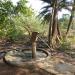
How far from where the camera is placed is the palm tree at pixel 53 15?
51.8ft

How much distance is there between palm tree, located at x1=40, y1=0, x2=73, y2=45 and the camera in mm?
15792

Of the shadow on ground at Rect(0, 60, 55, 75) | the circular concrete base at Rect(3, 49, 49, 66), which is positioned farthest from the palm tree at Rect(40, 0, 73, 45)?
the shadow on ground at Rect(0, 60, 55, 75)

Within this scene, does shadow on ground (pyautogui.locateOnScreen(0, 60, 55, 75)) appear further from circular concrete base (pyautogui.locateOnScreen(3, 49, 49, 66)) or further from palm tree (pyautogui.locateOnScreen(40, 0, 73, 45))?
palm tree (pyautogui.locateOnScreen(40, 0, 73, 45))

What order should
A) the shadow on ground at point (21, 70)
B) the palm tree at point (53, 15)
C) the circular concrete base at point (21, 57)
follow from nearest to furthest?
the shadow on ground at point (21, 70), the circular concrete base at point (21, 57), the palm tree at point (53, 15)

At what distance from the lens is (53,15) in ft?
52.4

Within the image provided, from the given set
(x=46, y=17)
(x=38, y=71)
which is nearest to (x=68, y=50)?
(x=46, y=17)

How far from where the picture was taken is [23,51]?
11922mm

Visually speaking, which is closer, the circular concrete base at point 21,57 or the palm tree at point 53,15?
the circular concrete base at point 21,57

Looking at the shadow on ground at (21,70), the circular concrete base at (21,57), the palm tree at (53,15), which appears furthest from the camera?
the palm tree at (53,15)

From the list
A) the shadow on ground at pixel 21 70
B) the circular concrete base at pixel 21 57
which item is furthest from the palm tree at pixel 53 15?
the shadow on ground at pixel 21 70

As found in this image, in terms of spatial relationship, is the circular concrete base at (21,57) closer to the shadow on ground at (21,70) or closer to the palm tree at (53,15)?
the shadow on ground at (21,70)

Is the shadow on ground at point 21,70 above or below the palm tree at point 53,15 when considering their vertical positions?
below

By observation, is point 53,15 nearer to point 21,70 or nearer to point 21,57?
point 21,57

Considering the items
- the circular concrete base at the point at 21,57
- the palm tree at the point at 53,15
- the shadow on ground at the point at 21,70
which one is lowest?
the shadow on ground at the point at 21,70
